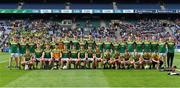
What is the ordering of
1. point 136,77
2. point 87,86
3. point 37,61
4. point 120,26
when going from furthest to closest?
point 120,26
point 37,61
point 136,77
point 87,86

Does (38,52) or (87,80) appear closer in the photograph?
(87,80)

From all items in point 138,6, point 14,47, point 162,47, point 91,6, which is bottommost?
point 162,47

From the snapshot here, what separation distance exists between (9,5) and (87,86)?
5560 cm

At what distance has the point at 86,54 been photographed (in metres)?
28.3

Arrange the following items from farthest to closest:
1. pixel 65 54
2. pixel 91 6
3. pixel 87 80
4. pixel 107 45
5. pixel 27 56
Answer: pixel 91 6, pixel 107 45, pixel 65 54, pixel 27 56, pixel 87 80

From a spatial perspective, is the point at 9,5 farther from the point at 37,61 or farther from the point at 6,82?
the point at 6,82

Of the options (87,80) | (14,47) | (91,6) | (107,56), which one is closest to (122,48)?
(107,56)

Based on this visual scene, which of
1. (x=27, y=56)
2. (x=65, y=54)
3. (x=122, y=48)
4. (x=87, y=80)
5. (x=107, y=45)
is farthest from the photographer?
(x=107, y=45)

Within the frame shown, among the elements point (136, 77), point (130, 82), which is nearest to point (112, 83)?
point (130, 82)

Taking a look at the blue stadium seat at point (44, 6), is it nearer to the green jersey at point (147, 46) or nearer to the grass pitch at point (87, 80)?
the green jersey at point (147, 46)

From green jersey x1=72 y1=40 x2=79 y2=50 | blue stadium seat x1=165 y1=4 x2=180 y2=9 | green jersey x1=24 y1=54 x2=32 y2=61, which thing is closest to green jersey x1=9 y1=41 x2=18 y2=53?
green jersey x1=24 y1=54 x2=32 y2=61

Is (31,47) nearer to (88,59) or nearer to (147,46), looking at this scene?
(88,59)

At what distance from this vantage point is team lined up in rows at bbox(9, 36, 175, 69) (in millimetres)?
28156

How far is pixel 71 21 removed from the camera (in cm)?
7106
